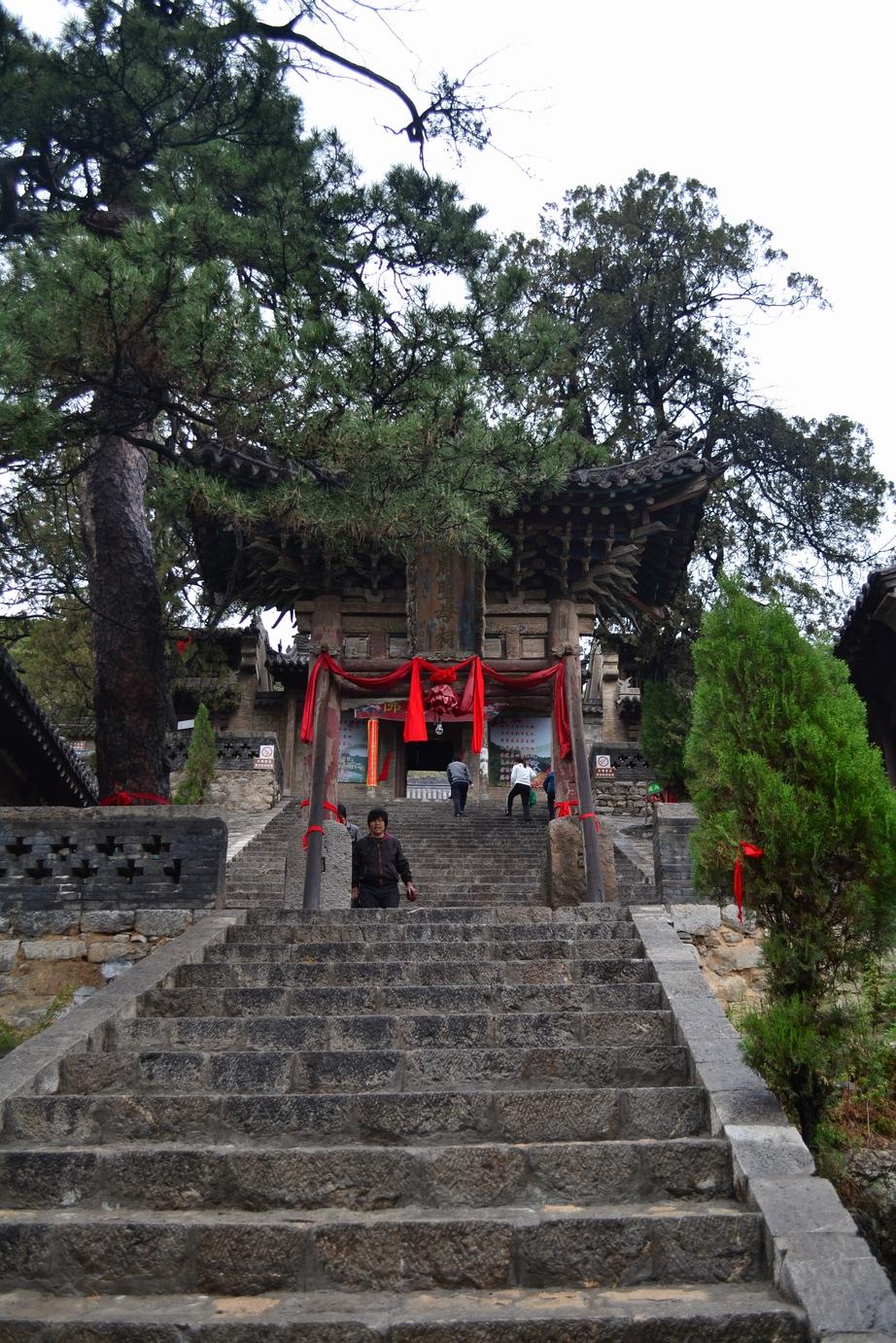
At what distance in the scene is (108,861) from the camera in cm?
913

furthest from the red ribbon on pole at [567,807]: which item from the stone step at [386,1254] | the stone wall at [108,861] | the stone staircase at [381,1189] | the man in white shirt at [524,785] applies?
the man in white shirt at [524,785]

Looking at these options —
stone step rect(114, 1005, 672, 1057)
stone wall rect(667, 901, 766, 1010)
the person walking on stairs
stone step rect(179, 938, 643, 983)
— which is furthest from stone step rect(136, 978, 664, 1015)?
the person walking on stairs

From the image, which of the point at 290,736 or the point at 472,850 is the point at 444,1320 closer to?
the point at 472,850

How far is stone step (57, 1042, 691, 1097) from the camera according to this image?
5.66m

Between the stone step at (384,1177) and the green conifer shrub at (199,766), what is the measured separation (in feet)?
44.5

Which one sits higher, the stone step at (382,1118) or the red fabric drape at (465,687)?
the red fabric drape at (465,687)

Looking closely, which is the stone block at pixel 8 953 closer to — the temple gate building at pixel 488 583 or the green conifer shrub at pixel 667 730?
the temple gate building at pixel 488 583

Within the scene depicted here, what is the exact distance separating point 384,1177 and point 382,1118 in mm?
482

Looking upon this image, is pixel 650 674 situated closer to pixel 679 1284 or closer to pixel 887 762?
pixel 887 762

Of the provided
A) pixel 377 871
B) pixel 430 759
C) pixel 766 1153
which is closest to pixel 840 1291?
pixel 766 1153

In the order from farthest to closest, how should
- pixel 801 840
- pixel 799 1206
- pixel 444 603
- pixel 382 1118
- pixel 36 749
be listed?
pixel 36 749, pixel 444 603, pixel 801 840, pixel 382 1118, pixel 799 1206

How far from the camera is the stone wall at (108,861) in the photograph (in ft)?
29.5

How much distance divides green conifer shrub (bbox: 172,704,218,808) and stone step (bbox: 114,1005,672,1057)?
40.1ft

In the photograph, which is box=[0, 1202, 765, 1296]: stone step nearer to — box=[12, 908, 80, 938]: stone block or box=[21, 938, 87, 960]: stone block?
box=[21, 938, 87, 960]: stone block
